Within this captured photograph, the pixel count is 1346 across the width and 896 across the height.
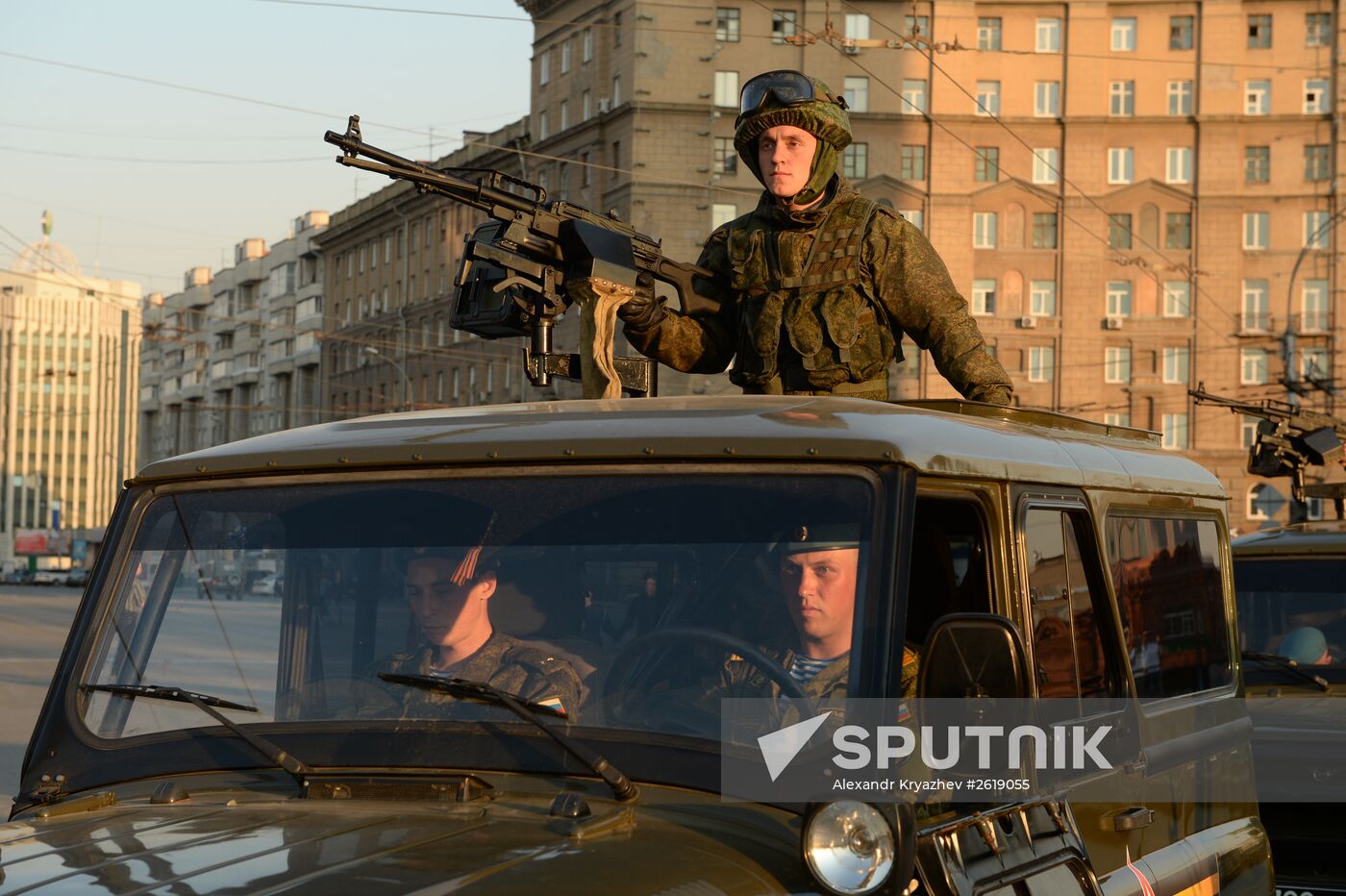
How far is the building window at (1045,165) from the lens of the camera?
228 ft

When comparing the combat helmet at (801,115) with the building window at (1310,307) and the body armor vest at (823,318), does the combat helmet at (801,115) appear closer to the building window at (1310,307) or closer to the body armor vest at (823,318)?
the body armor vest at (823,318)

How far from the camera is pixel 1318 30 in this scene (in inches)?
2714

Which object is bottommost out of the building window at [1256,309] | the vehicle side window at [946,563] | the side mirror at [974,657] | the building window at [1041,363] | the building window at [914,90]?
the side mirror at [974,657]

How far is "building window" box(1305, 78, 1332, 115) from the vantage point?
69.2m

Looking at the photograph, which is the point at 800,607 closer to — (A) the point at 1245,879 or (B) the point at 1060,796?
(B) the point at 1060,796

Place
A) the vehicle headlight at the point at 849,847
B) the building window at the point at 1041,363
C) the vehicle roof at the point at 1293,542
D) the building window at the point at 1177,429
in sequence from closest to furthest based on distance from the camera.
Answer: the vehicle headlight at the point at 849,847
the vehicle roof at the point at 1293,542
the building window at the point at 1177,429
the building window at the point at 1041,363

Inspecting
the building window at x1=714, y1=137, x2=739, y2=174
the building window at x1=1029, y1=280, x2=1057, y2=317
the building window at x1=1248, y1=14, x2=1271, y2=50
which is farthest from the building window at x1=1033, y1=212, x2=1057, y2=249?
the building window at x1=714, y1=137, x2=739, y2=174

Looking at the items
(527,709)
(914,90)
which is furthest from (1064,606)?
(914,90)

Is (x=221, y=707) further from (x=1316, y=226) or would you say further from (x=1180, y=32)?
(x=1316, y=226)

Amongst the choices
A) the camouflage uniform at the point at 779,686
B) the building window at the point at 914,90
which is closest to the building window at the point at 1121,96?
the building window at the point at 914,90

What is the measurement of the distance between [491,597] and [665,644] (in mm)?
387

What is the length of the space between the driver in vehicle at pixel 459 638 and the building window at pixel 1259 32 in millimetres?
70408

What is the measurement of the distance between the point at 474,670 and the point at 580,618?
0.79 feet

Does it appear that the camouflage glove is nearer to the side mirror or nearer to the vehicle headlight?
the side mirror
